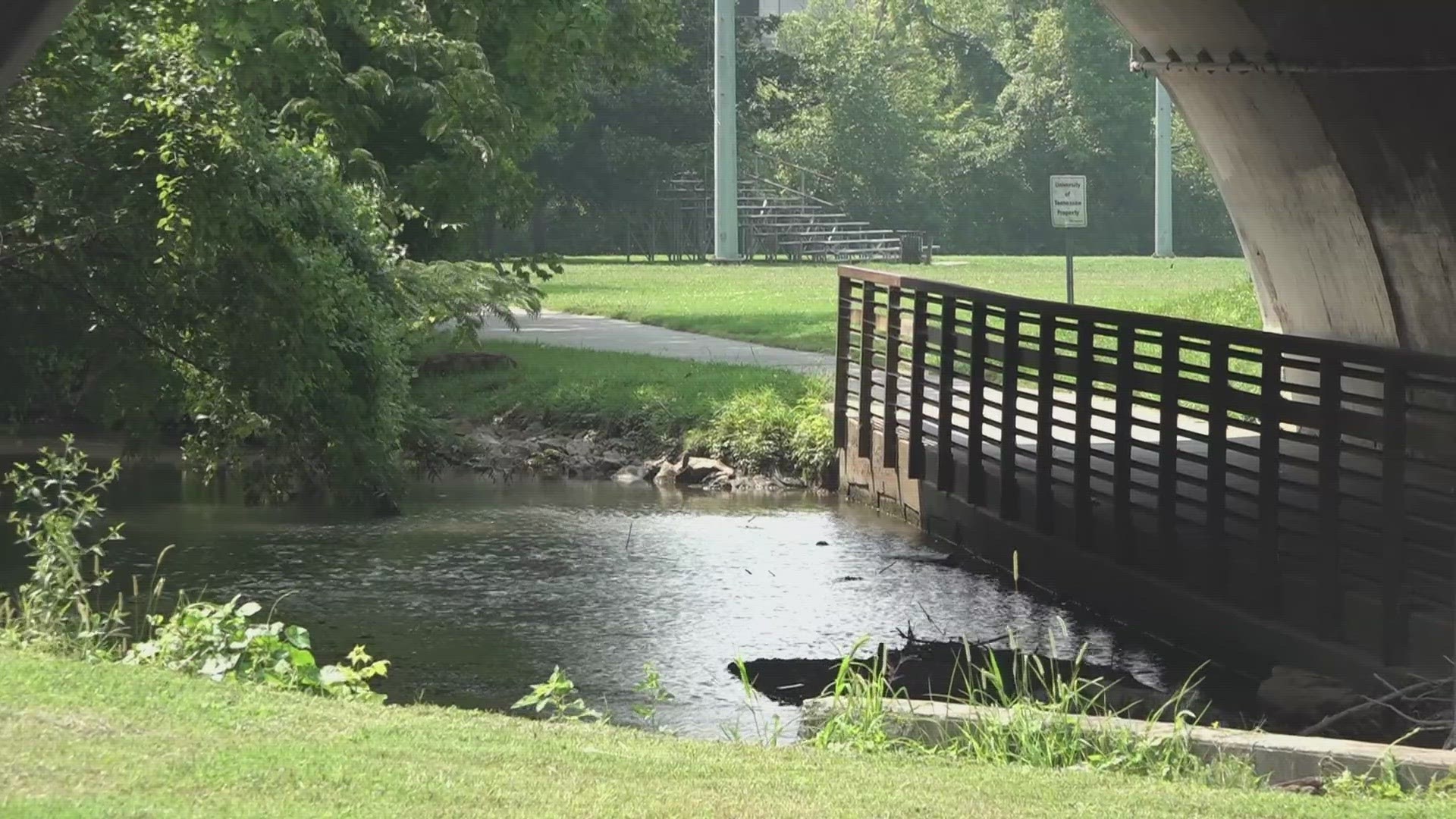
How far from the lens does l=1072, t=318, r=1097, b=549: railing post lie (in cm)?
1412

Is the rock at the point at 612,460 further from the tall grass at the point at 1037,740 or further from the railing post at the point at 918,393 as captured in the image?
the tall grass at the point at 1037,740

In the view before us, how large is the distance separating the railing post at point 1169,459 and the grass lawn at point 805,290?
13.2m

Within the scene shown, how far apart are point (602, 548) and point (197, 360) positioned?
3529mm

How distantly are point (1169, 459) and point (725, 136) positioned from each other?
39533 millimetres

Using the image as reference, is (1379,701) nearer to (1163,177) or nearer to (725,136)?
(725,136)

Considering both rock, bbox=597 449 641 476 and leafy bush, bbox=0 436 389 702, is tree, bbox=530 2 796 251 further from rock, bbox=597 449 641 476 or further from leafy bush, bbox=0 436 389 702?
leafy bush, bbox=0 436 389 702

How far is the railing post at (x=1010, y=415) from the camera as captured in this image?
15.5 m

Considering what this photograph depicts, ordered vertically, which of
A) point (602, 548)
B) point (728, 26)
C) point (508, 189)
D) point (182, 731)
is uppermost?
point (728, 26)

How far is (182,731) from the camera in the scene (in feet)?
22.7

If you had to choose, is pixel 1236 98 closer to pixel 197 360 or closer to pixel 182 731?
pixel 197 360

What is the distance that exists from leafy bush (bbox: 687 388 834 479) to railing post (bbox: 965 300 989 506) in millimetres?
3991

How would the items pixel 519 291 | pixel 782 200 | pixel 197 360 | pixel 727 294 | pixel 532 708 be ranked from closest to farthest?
pixel 532 708 < pixel 197 360 < pixel 519 291 < pixel 727 294 < pixel 782 200

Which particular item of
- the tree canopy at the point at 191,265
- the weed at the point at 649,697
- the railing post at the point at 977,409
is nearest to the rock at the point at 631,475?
the tree canopy at the point at 191,265

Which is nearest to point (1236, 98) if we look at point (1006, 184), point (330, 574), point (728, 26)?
point (330, 574)
